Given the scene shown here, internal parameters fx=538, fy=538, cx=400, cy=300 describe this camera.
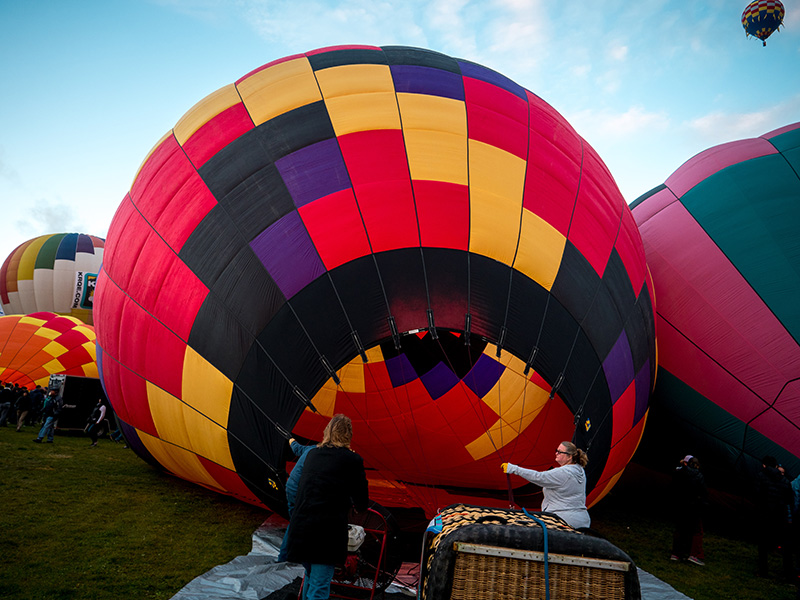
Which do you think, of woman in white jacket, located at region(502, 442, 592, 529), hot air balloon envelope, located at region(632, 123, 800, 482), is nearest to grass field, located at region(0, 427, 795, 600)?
hot air balloon envelope, located at region(632, 123, 800, 482)

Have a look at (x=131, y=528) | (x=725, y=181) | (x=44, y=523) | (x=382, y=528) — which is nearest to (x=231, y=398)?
(x=382, y=528)

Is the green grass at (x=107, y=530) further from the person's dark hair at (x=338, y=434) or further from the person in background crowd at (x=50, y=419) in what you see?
the person in background crowd at (x=50, y=419)

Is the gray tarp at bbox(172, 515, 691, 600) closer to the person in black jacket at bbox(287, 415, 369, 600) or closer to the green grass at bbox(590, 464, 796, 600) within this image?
the green grass at bbox(590, 464, 796, 600)

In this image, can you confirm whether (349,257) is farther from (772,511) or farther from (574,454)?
(772,511)

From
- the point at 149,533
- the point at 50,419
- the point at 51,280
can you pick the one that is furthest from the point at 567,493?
the point at 51,280

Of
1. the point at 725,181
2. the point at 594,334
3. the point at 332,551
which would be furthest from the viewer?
the point at 725,181

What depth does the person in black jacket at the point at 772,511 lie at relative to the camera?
14.6ft

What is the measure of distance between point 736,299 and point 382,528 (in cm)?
454

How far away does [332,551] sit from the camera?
255cm

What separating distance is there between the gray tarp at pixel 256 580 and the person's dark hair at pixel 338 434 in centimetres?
133

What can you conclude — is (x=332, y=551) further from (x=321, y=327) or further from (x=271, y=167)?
(x=271, y=167)

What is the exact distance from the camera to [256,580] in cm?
351

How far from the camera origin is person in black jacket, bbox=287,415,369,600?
254cm

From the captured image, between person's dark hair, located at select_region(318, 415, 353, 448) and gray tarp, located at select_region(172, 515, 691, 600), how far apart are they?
133cm
